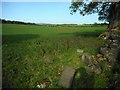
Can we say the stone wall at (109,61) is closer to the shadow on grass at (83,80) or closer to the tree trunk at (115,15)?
the shadow on grass at (83,80)

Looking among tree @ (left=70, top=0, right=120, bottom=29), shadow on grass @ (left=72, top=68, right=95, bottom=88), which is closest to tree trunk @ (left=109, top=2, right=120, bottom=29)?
tree @ (left=70, top=0, right=120, bottom=29)

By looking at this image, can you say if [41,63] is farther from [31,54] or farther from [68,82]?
[68,82]

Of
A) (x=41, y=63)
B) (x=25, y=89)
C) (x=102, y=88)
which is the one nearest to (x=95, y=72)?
(x=102, y=88)

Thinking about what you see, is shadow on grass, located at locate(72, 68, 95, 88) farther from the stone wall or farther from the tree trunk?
the tree trunk

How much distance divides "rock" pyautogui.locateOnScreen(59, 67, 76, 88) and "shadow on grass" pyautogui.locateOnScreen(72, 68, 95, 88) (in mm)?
238

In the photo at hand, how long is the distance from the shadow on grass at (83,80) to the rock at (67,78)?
0.78ft

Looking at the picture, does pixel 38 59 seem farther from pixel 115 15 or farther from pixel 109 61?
pixel 115 15

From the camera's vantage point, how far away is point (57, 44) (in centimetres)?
1880

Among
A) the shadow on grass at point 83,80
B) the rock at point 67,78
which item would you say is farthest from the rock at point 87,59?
the rock at point 67,78

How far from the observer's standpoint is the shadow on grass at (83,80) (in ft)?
46.4

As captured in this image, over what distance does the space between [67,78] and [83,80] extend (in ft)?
2.96

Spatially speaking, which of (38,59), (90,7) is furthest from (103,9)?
(38,59)

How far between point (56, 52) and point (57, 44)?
117 centimetres

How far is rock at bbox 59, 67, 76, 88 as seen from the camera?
47.0 ft
